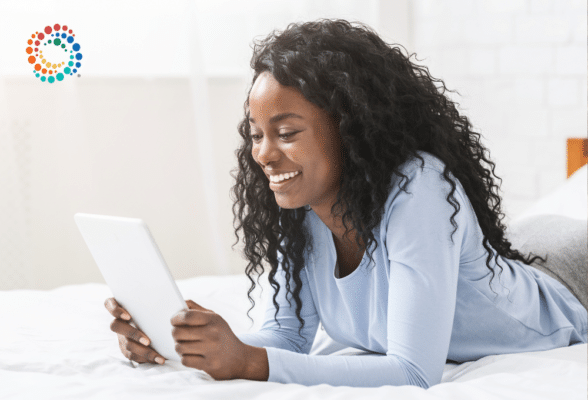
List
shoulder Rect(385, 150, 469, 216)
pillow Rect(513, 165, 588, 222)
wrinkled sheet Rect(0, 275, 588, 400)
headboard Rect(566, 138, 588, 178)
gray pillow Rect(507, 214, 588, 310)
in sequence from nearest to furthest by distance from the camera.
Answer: wrinkled sheet Rect(0, 275, 588, 400) → shoulder Rect(385, 150, 469, 216) → gray pillow Rect(507, 214, 588, 310) → pillow Rect(513, 165, 588, 222) → headboard Rect(566, 138, 588, 178)

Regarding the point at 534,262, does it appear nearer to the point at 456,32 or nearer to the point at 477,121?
the point at 477,121

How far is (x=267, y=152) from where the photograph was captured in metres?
0.96

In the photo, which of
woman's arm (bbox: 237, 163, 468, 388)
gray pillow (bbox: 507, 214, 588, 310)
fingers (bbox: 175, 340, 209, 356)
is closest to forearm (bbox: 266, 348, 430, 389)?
woman's arm (bbox: 237, 163, 468, 388)

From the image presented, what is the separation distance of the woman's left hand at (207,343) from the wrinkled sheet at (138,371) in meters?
0.03

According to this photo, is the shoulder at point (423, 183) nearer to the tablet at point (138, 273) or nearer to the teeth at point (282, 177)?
the teeth at point (282, 177)

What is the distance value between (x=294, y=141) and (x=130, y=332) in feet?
1.37

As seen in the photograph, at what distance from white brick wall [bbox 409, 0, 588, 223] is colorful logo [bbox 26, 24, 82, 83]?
1.56 metres

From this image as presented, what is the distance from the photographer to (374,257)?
99cm

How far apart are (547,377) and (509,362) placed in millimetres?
117

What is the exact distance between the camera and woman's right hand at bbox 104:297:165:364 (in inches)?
38.0

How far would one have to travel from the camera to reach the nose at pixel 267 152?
3.13 ft

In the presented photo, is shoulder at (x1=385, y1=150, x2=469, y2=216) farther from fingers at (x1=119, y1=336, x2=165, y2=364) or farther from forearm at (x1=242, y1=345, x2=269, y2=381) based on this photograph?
fingers at (x1=119, y1=336, x2=165, y2=364)

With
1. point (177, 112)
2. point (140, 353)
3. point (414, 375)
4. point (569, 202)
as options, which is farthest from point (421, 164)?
point (177, 112)

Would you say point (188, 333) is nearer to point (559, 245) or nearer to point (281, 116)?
point (281, 116)
